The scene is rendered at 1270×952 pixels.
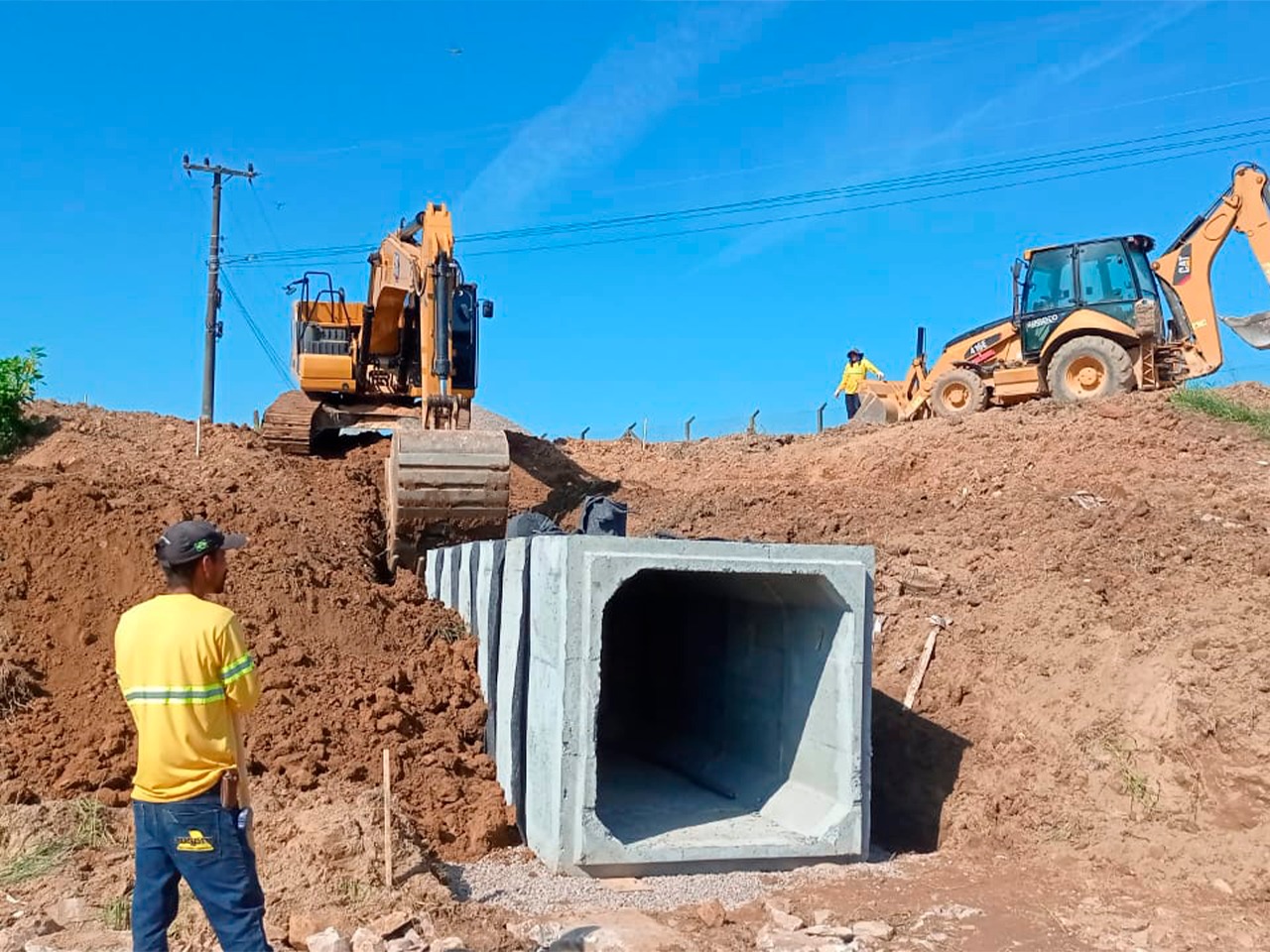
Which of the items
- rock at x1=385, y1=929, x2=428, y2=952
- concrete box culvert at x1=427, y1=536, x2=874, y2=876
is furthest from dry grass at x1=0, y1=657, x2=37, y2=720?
rock at x1=385, y1=929, x2=428, y2=952

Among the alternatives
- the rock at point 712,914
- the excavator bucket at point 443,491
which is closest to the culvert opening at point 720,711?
the rock at point 712,914

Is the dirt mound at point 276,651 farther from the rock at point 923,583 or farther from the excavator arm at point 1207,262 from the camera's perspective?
the excavator arm at point 1207,262

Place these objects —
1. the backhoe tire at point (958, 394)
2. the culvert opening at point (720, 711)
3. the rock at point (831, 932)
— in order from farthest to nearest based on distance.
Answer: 1. the backhoe tire at point (958, 394)
2. the culvert opening at point (720, 711)
3. the rock at point (831, 932)

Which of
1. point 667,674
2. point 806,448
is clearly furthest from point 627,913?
point 806,448

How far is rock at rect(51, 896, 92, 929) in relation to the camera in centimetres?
514

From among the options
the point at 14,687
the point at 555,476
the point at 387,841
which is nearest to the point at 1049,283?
the point at 555,476

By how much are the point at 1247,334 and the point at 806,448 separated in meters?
6.30

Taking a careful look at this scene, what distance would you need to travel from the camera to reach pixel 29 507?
29.3 feet

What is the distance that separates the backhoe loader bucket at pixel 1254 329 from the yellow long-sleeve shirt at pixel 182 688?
15200 mm

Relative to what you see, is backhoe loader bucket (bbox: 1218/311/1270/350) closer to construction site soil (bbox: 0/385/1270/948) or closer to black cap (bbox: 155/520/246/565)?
construction site soil (bbox: 0/385/1270/948)

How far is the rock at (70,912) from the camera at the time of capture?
5.14 metres

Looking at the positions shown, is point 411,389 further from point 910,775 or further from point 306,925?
point 306,925

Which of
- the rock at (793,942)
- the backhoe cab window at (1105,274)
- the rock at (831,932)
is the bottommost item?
the rock at (793,942)

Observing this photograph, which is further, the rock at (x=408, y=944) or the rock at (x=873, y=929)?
the rock at (x=873, y=929)
